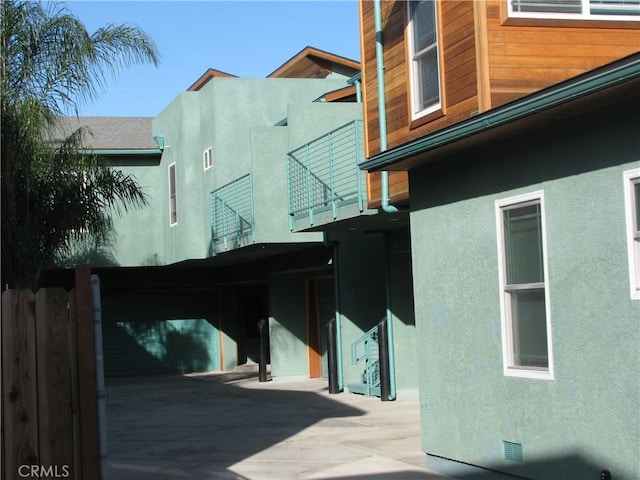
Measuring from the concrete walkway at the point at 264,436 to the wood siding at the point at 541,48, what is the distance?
418cm

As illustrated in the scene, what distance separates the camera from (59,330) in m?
6.91

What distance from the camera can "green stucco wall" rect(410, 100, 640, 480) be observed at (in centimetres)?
734

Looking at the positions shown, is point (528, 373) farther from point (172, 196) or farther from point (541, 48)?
point (172, 196)

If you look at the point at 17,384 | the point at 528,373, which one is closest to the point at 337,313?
the point at 528,373

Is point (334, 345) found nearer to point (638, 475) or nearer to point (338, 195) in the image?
point (338, 195)

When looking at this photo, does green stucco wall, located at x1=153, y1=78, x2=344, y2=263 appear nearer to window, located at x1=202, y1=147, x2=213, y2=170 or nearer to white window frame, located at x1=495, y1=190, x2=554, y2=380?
window, located at x1=202, y1=147, x2=213, y2=170

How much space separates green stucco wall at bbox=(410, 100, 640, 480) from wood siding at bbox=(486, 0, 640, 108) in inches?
37.7

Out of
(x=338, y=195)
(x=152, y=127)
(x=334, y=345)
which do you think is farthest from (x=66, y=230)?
(x=152, y=127)

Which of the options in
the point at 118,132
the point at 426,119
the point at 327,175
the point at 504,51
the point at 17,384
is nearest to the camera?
the point at 17,384

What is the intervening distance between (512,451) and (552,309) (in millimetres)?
1478

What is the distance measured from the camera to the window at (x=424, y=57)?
10633 mm

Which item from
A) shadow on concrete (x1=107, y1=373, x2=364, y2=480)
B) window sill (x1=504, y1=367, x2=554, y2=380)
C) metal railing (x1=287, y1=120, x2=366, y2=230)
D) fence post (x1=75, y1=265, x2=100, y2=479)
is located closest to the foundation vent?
window sill (x1=504, y1=367, x2=554, y2=380)

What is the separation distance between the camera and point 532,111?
770 cm

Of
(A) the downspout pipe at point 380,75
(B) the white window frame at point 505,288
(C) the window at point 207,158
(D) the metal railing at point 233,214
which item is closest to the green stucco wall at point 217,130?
(C) the window at point 207,158
